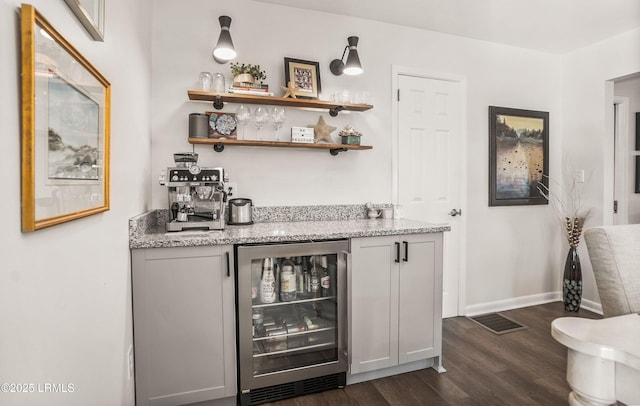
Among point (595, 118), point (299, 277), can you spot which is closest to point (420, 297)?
point (299, 277)

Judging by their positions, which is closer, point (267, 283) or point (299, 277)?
point (267, 283)

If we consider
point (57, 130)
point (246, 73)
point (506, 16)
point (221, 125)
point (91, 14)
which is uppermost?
point (506, 16)

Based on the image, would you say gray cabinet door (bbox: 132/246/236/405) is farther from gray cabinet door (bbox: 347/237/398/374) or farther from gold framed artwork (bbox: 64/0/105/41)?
gold framed artwork (bbox: 64/0/105/41)

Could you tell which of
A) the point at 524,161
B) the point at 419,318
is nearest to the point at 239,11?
the point at 419,318

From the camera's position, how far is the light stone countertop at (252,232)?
69.3 inches

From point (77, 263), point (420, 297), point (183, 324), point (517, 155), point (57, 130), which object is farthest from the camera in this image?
point (517, 155)

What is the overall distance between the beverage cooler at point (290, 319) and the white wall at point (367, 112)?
0.70 meters

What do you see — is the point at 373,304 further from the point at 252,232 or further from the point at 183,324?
the point at 183,324

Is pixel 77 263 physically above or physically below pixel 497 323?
above

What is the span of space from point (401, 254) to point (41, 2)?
1984 millimetres

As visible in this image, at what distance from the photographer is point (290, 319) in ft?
7.18

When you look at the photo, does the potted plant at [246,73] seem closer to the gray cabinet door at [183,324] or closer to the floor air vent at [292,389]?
the gray cabinet door at [183,324]

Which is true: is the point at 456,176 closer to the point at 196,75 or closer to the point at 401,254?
the point at 401,254

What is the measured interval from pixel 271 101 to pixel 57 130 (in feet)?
5.47
